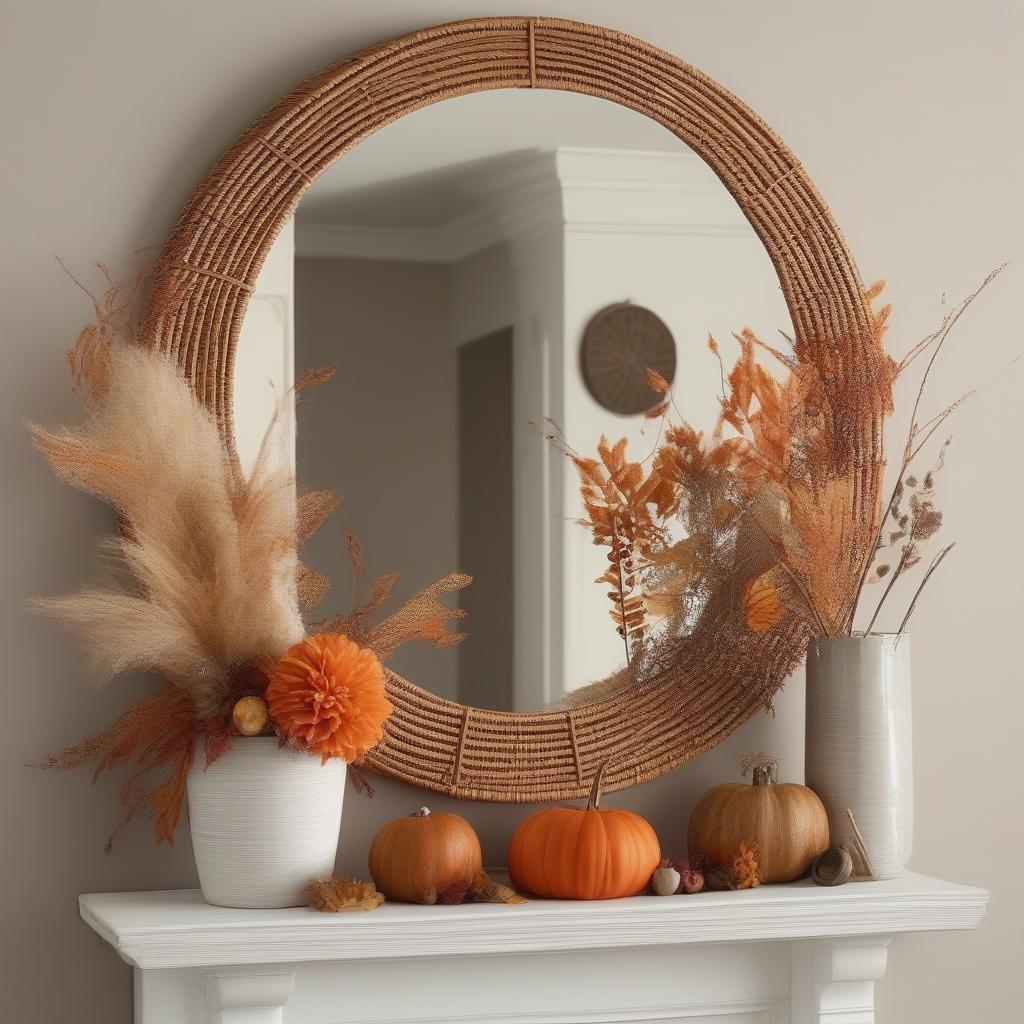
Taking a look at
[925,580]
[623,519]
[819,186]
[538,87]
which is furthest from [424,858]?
[819,186]

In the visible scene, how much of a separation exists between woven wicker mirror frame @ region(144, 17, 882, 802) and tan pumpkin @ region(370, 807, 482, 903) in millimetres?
128

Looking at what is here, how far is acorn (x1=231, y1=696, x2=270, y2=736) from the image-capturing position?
1.58 meters

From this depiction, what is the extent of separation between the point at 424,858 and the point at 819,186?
108cm

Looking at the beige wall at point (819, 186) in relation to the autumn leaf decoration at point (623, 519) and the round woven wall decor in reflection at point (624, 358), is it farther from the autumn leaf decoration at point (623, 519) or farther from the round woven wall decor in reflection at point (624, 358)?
the round woven wall decor in reflection at point (624, 358)

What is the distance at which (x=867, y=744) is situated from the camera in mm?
1814

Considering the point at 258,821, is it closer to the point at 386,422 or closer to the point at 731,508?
the point at 386,422

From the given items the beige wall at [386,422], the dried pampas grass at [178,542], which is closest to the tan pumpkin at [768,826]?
the beige wall at [386,422]

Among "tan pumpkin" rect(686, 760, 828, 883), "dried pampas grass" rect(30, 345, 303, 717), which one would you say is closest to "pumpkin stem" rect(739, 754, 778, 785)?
"tan pumpkin" rect(686, 760, 828, 883)

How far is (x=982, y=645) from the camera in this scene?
6.89 ft

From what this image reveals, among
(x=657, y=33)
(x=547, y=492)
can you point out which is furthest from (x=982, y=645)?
(x=657, y=33)

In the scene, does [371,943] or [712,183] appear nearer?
[371,943]

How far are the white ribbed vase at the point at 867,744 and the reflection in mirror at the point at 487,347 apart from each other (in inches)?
11.0

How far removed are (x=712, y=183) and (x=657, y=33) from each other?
22cm

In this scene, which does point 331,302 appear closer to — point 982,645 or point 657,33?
point 657,33
